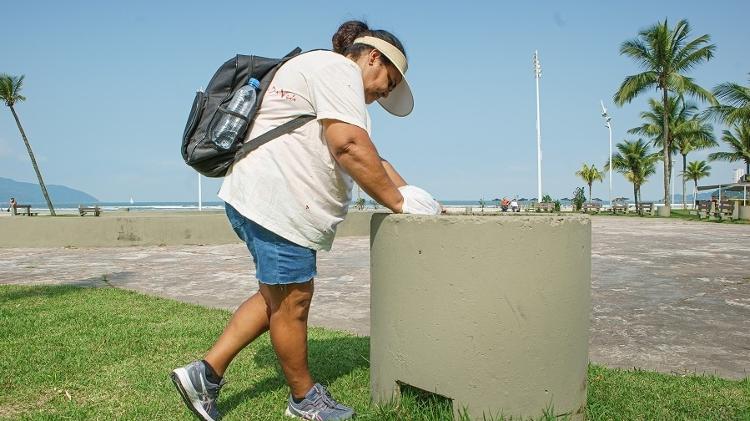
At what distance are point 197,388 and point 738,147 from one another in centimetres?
4452

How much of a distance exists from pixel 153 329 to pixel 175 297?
1.93m

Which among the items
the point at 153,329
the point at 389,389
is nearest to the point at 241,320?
the point at 389,389

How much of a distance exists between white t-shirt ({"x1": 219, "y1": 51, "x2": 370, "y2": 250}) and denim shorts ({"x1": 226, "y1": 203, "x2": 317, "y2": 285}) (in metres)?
0.04

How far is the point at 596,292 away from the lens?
6.11 m

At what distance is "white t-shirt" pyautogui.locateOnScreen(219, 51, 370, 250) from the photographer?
207 centimetres

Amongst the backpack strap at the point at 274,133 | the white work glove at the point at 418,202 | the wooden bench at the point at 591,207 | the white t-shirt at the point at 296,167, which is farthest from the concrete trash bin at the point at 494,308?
the wooden bench at the point at 591,207

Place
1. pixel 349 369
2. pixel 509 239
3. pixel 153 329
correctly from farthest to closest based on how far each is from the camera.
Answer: pixel 153 329, pixel 349 369, pixel 509 239

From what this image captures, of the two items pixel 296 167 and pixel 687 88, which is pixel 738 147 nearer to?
pixel 687 88

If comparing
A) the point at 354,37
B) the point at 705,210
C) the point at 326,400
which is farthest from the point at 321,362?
the point at 705,210

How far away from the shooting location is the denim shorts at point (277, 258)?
2100mm

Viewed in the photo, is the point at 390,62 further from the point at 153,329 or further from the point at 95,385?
the point at 153,329

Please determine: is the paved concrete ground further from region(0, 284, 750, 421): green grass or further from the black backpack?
the black backpack

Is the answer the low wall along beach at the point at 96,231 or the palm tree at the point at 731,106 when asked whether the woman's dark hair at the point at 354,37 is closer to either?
the low wall along beach at the point at 96,231

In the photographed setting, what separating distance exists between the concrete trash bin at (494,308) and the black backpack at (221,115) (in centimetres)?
59
